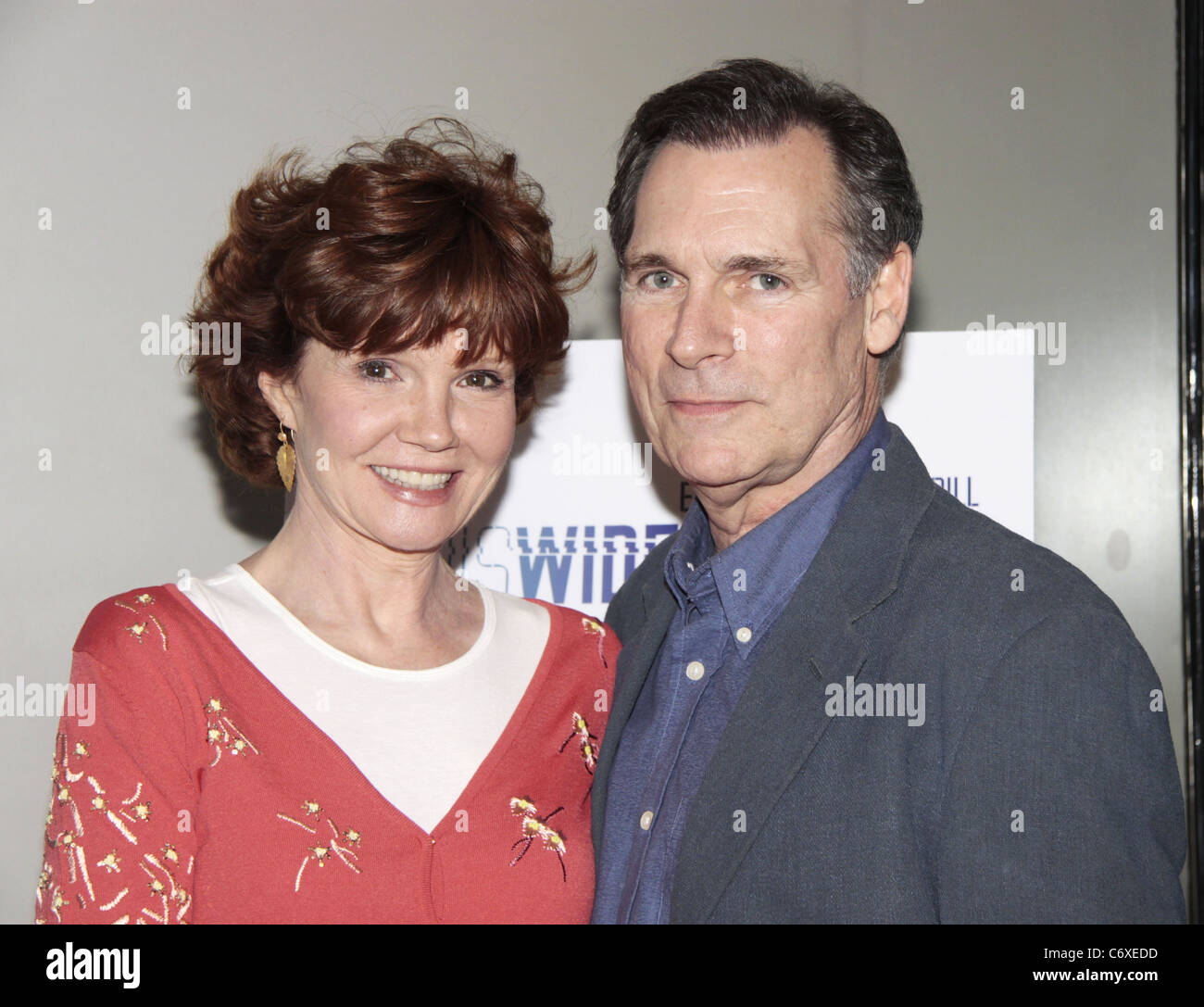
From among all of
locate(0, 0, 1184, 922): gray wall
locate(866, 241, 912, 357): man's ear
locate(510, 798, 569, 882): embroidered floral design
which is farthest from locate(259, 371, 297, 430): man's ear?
locate(866, 241, 912, 357): man's ear

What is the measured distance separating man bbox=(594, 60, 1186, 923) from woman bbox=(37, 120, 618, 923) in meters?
0.16

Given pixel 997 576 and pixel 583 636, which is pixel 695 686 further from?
pixel 997 576

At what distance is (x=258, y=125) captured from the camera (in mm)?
2729

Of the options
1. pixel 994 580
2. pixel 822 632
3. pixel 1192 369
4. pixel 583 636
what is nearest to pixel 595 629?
pixel 583 636

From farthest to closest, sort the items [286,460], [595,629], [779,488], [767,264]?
1. [595,629]
2. [286,460]
3. [779,488]
4. [767,264]

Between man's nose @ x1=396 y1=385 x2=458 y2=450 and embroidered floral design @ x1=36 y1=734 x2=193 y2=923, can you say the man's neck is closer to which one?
man's nose @ x1=396 y1=385 x2=458 y2=450

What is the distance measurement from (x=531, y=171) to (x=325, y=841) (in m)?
1.71

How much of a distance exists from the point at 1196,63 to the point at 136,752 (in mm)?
2694

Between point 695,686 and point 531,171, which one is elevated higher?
point 531,171

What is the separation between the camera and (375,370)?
6.07ft

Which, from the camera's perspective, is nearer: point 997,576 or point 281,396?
point 997,576

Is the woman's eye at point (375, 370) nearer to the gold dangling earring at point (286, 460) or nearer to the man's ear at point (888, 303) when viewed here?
the gold dangling earring at point (286, 460)

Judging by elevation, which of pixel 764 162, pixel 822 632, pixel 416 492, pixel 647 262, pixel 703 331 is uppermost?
pixel 764 162
